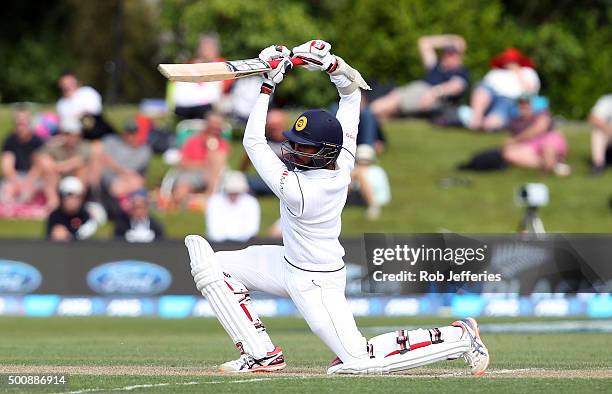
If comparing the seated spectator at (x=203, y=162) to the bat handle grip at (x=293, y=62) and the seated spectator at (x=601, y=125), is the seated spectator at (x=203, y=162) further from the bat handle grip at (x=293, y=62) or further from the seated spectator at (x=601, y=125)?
the bat handle grip at (x=293, y=62)

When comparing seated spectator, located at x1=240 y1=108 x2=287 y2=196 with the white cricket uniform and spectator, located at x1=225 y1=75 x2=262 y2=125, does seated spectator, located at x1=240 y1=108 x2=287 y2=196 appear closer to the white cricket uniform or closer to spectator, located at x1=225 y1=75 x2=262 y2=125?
spectator, located at x1=225 y1=75 x2=262 y2=125

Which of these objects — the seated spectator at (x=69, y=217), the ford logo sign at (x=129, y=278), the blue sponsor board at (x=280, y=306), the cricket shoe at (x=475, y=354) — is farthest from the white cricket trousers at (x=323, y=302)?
the seated spectator at (x=69, y=217)

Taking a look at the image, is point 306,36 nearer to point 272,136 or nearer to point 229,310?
point 272,136

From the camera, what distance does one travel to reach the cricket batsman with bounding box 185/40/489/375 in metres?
8.60

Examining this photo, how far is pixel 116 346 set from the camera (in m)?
11.5

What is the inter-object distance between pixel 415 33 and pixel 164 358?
1870cm

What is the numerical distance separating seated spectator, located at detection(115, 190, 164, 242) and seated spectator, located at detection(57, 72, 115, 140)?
2.76m

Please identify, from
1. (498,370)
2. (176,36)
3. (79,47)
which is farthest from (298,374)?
(79,47)

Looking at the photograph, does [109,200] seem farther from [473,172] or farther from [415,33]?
[415,33]

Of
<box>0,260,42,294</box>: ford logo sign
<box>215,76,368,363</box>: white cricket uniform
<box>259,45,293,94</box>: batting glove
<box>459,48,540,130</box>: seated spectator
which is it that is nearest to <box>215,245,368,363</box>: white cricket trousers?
<box>215,76,368,363</box>: white cricket uniform

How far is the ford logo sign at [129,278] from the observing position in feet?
52.7

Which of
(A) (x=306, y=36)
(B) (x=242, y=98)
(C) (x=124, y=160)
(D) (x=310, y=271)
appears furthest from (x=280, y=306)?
(A) (x=306, y=36)

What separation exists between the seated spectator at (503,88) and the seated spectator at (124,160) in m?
5.00

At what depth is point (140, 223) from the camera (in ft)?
55.9
